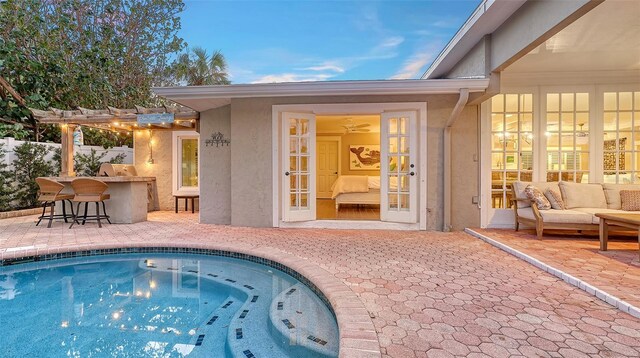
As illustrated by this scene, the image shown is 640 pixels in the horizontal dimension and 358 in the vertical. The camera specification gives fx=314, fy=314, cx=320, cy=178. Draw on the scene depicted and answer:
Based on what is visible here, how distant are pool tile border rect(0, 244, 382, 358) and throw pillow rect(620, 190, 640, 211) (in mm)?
4992

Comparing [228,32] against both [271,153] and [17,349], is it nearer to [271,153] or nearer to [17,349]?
[271,153]

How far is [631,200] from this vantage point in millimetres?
4855

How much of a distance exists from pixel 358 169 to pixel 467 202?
241 inches

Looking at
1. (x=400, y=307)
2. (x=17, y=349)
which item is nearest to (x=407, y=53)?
(x=400, y=307)

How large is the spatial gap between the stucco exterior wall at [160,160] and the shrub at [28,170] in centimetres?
199

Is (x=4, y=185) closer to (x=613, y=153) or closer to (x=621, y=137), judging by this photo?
(x=613, y=153)

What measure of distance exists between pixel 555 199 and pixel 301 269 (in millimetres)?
4369

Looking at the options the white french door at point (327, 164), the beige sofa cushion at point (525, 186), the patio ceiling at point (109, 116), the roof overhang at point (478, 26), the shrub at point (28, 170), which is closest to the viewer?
the roof overhang at point (478, 26)

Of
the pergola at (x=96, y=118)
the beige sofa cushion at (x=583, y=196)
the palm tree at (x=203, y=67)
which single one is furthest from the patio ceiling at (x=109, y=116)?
the palm tree at (x=203, y=67)

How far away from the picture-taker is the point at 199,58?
18.0 meters

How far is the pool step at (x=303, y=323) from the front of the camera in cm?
218

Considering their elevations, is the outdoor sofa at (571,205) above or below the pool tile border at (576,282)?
above

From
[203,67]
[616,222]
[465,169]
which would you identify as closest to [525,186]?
[465,169]

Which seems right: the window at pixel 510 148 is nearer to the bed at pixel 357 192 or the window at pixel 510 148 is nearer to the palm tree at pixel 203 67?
the bed at pixel 357 192
